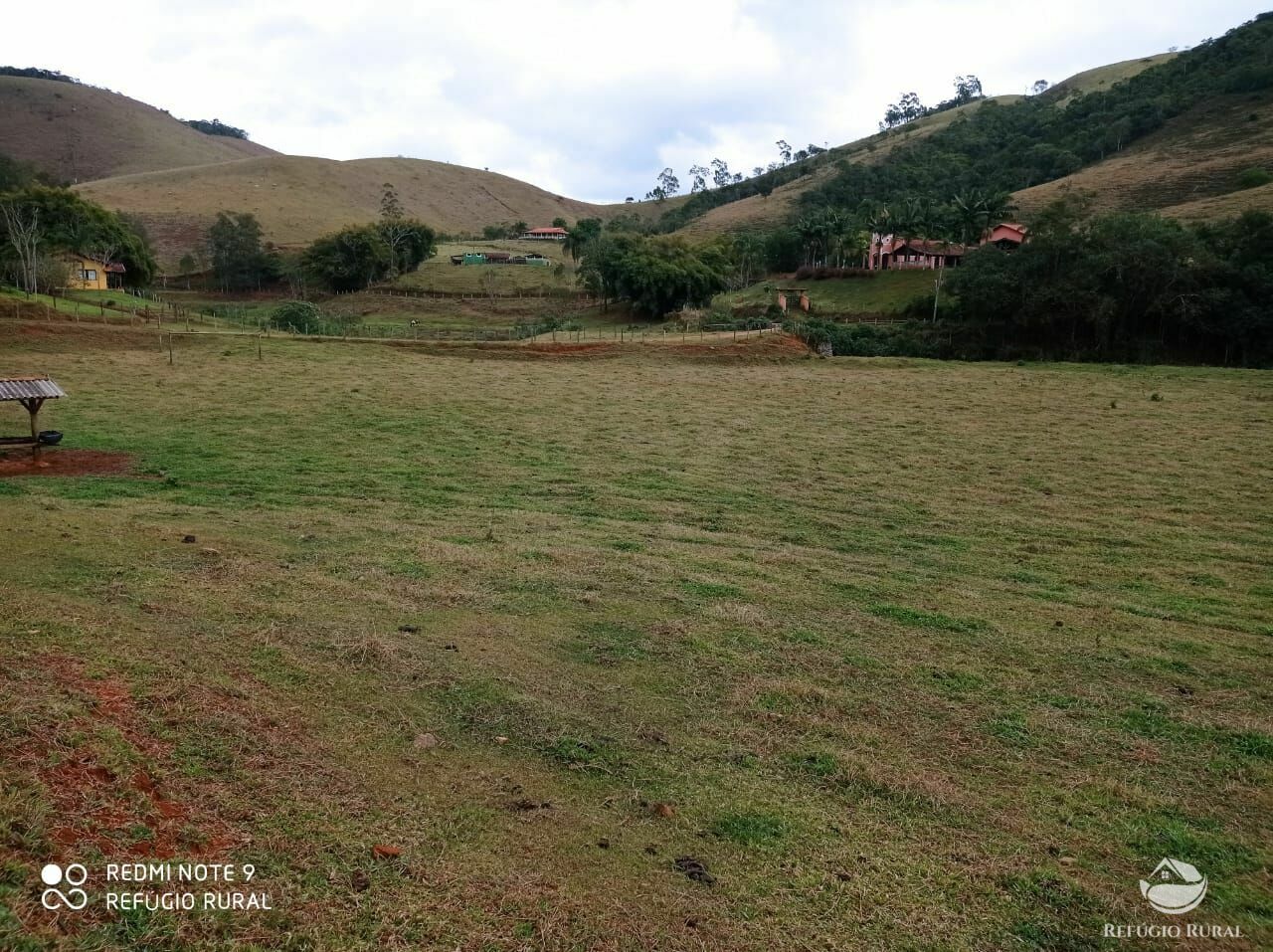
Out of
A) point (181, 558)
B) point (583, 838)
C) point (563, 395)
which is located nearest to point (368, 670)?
point (583, 838)

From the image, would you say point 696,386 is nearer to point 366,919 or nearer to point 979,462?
point 979,462

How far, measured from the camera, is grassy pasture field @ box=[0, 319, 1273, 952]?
181 inches

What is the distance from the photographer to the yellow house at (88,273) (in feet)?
196

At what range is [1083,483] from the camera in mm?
17141

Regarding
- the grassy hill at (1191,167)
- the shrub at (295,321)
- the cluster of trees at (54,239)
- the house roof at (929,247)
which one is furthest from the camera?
the house roof at (929,247)

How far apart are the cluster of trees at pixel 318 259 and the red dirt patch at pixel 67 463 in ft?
228

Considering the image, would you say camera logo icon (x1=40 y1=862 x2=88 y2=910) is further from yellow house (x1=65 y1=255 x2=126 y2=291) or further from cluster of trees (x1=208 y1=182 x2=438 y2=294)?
cluster of trees (x1=208 y1=182 x2=438 y2=294)

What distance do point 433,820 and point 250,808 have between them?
1.14m

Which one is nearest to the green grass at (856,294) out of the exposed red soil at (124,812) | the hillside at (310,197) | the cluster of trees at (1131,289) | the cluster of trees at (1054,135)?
the cluster of trees at (1131,289)

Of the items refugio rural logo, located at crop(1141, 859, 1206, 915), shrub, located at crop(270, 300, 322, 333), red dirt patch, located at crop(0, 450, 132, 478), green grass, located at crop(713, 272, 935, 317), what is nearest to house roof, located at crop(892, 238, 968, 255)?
green grass, located at crop(713, 272, 935, 317)

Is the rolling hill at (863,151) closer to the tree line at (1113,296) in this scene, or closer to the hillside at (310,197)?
the hillside at (310,197)

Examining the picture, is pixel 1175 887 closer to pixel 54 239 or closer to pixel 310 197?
pixel 54 239

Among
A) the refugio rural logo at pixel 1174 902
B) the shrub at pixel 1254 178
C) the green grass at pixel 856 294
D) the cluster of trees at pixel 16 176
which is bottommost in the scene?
the refugio rural logo at pixel 1174 902

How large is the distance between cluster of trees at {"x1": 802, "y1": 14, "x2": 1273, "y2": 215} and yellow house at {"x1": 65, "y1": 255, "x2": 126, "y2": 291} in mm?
86014
